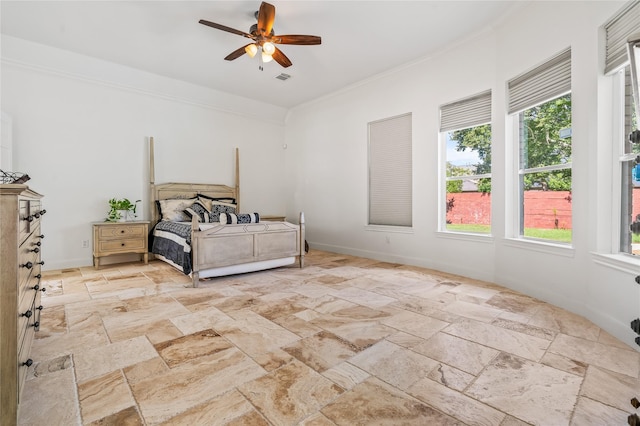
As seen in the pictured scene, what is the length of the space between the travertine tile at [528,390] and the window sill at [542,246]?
1444 mm

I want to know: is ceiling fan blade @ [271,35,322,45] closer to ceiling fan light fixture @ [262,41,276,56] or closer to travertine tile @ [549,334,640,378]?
ceiling fan light fixture @ [262,41,276,56]

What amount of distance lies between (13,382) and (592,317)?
12.2ft

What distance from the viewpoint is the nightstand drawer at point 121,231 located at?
449 centimetres

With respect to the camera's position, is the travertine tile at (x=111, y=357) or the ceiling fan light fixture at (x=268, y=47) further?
the ceiling fan light fixture at (x=268, y=47)

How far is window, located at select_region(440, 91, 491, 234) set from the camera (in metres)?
3.96

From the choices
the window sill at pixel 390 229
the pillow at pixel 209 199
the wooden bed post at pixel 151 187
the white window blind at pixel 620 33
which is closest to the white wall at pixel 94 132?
the wooden bed post at pixel 151 187

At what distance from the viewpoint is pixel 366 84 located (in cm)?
534

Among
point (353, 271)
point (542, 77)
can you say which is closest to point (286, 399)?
point (353, 271)

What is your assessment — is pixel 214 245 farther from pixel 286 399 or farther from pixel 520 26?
pixel 520 26

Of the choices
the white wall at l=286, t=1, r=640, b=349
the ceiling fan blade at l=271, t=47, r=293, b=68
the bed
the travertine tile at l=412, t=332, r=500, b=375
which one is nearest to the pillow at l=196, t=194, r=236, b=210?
the bed

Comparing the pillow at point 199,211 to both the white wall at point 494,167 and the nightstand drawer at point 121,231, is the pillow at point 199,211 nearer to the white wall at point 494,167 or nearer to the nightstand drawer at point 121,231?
the nightstand drawer at point 121,231

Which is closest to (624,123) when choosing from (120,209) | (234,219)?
(234,219)

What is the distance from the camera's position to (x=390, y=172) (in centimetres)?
505

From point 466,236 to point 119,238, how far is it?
4986mm
